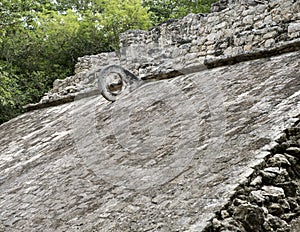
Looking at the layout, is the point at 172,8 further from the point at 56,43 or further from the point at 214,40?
the point at 214,40

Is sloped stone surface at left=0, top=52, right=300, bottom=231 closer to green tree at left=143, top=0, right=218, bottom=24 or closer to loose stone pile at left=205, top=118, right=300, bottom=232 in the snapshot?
loose stone pile at left=205, top=118, right=300, bottom=232

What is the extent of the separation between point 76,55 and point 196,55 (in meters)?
10.3

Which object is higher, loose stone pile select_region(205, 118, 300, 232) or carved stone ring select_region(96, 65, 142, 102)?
carved stone ring select_region(96, 65, 142, 102)

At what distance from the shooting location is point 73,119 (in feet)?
17.2

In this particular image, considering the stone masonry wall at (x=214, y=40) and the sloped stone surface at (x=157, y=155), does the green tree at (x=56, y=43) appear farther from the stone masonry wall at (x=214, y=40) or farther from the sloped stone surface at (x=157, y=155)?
the sloped stone surface at (x=157, y=155)

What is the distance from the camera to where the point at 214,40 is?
685cm

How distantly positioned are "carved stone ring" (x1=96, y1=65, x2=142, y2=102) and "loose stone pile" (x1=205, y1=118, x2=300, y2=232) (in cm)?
246

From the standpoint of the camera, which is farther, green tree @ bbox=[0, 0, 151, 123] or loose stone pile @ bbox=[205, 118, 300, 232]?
green tree @ bbox=[0, 0, 151, 123]

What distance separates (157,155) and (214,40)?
4.30 metres

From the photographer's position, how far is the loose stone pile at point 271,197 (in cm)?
205

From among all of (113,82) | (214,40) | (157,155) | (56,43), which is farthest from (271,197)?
(56,43)

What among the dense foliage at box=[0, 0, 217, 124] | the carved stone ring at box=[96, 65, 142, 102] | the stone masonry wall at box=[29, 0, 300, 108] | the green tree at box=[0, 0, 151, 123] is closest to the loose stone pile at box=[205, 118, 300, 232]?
the stone masonry wall at box=[29, 0, 300, 108]

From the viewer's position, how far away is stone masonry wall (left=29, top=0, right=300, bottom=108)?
5055 mm

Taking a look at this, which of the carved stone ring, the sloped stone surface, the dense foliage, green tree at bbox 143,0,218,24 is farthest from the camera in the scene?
green tree at bbox 143,0,218,24
